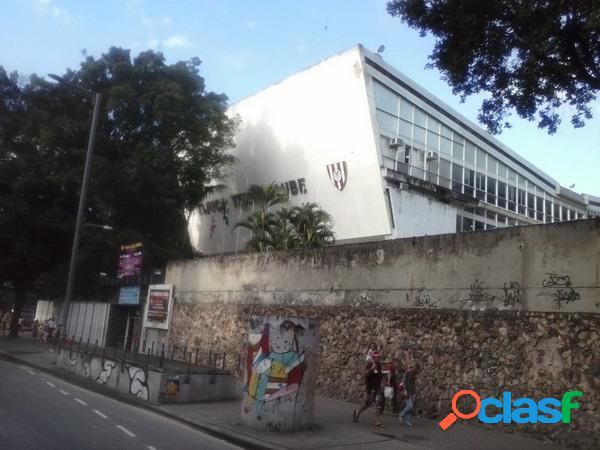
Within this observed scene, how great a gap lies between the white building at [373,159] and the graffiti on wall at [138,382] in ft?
50.6

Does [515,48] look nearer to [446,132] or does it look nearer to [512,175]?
[446,132]

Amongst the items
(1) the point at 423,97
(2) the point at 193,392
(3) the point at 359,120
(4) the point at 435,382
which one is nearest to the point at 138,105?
(3) the point at 359,120

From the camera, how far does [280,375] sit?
11180mm

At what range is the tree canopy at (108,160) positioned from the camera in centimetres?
3222

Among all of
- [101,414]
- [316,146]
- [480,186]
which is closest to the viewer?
[101,414]

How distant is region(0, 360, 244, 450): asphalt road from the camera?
8977 millimetres

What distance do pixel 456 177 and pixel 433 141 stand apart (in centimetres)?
254

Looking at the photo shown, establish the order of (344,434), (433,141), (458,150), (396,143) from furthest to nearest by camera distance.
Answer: (458,150), (433,141), (396,143), (344,434)

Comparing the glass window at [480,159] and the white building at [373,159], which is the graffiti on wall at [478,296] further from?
the glass window at [480,159]

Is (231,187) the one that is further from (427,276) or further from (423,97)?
(427,276)

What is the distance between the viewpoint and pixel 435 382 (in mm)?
13578

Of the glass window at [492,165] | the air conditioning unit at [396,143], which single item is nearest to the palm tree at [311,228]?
the air conditioning unit at [396,143]

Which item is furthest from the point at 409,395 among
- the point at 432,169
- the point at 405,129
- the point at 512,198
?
the point at 512,198

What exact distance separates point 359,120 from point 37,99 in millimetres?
19995
